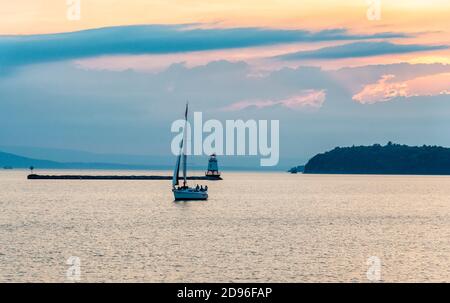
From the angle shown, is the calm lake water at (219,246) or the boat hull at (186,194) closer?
the calm lake water at (219,246)

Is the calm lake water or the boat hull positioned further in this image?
the boat hull

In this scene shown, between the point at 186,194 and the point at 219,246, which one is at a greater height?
the point at 186,194

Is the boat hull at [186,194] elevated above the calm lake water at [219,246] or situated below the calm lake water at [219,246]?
above

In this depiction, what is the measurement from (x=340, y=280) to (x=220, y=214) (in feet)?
204

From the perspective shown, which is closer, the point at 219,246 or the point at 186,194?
the point at 219,246

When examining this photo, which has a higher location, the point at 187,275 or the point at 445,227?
the point at 445,227

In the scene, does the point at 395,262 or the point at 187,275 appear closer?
the point at 187,275

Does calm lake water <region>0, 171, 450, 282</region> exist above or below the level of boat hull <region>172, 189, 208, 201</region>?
below
